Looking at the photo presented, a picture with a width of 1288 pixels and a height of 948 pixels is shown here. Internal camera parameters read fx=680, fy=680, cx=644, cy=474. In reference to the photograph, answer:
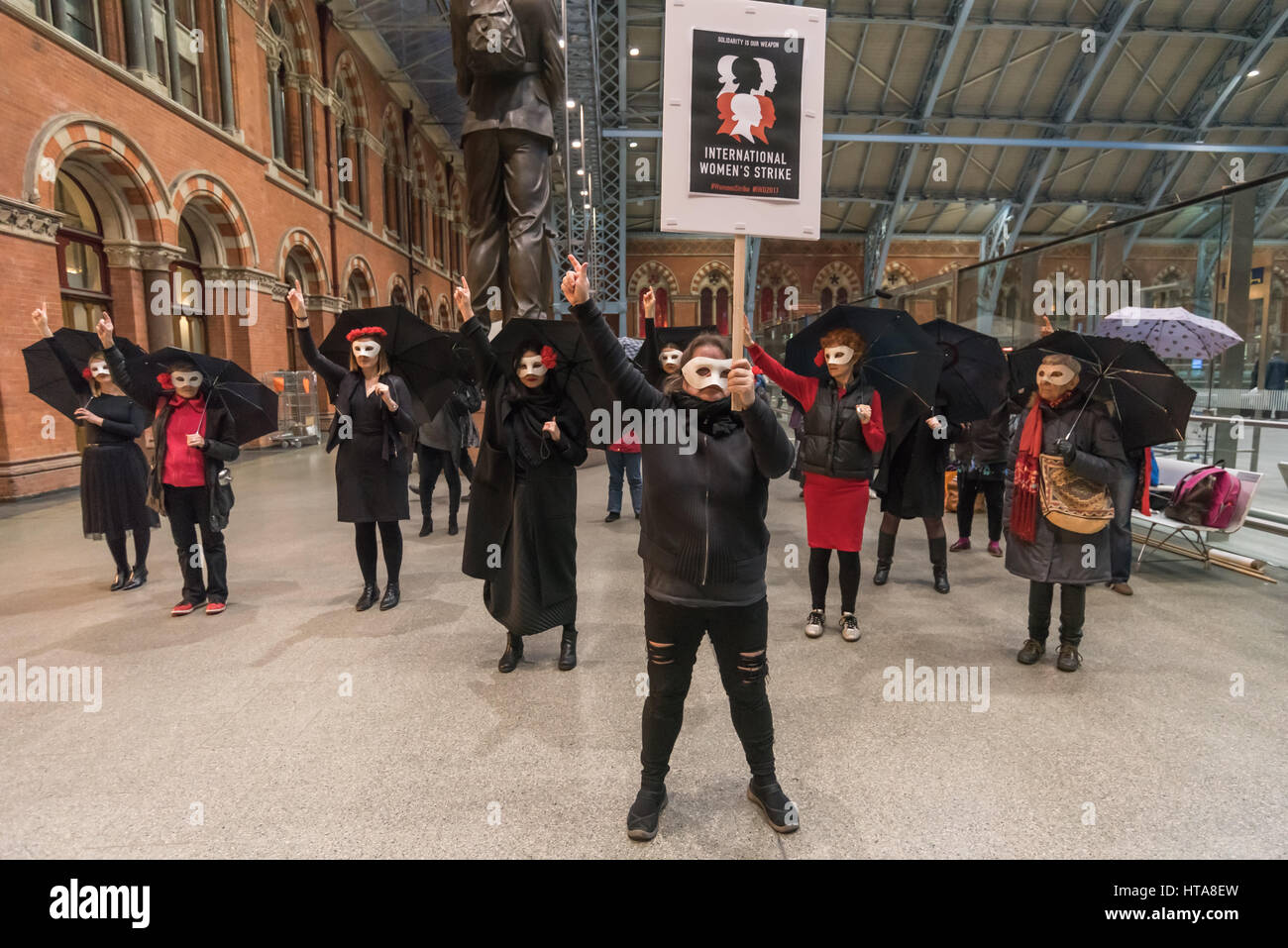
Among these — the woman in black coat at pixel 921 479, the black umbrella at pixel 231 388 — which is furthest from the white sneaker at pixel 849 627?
the black umbrella at pixel 231 388

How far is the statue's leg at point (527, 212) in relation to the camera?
5512mm

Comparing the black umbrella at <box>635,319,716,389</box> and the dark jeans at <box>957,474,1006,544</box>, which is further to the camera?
the dark jeans at <box>957,474,1006,544</box>

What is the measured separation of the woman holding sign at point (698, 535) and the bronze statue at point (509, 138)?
362 cm

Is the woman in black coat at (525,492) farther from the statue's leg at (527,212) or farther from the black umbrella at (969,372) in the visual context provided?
the black umbrella at (969,372)

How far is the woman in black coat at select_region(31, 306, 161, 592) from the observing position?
511 centimetres

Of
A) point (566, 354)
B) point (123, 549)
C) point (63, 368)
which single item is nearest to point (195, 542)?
point (123, 549)

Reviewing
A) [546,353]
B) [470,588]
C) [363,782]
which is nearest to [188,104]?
[470,588]

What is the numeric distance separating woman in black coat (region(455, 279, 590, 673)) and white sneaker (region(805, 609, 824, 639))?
62.5 inches

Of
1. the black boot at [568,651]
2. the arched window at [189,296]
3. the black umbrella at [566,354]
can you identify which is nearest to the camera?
the black umbrella at [566,354]

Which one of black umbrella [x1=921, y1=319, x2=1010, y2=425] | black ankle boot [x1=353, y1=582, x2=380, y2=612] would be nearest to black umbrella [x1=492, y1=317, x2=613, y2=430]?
black ankle boot [x1=353, y1=582, x2=380, y2=612]

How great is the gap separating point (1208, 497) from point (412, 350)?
6329 millimetres

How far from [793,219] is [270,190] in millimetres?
16055

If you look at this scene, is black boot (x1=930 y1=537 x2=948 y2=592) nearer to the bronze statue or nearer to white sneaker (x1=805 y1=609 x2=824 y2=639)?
white sneaker (x1=805 y1=609 x2=824 y2=639)

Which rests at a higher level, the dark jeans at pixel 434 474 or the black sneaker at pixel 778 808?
the dark jeans at pixel 434 474
